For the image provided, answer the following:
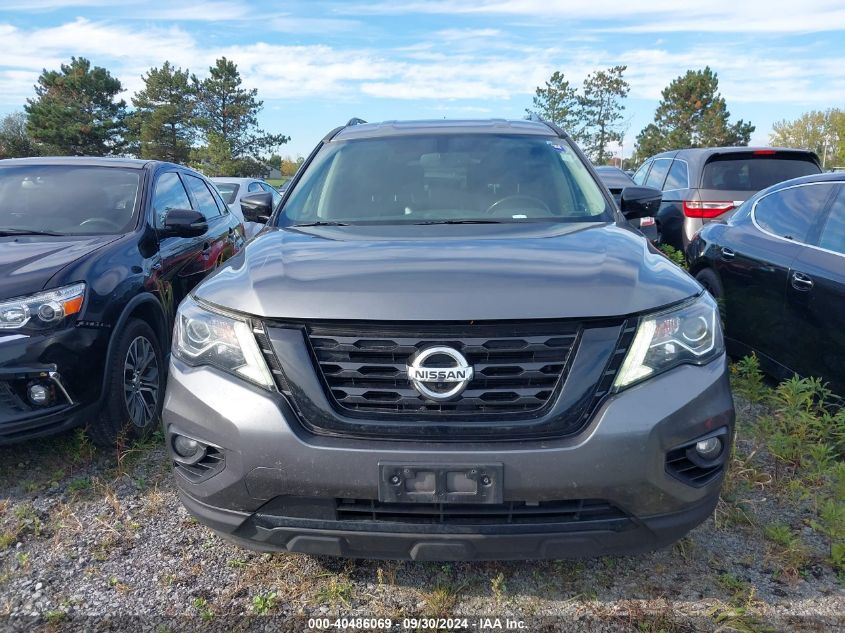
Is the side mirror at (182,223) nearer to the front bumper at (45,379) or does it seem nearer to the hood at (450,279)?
the front bumper at (45,379)

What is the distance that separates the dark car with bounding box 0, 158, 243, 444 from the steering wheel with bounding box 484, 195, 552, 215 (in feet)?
6.88

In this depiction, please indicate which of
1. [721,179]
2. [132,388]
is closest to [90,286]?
[132,388]

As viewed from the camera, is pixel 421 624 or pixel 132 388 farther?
pixel 132 388

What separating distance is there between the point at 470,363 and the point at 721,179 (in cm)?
680

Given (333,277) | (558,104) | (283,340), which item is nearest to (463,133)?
(333,277)

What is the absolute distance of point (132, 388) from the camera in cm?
371

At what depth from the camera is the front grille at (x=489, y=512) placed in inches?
79.1

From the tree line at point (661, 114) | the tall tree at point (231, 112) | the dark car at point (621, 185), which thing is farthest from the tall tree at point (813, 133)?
the dark car at point (621, 185)

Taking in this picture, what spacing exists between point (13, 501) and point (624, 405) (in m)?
2.95

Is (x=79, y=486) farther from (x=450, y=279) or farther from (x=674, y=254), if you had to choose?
(x=674, y=254)

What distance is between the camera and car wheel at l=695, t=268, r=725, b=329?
4.97 m

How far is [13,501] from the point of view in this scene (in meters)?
3.18

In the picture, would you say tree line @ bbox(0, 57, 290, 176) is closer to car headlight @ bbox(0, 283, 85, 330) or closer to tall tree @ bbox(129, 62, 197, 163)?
tall tree @ bbox(129, 62, 197, 163)

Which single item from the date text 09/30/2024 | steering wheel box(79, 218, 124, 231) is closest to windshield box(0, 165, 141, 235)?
steering wheel box(79, 218, 124, 231)
